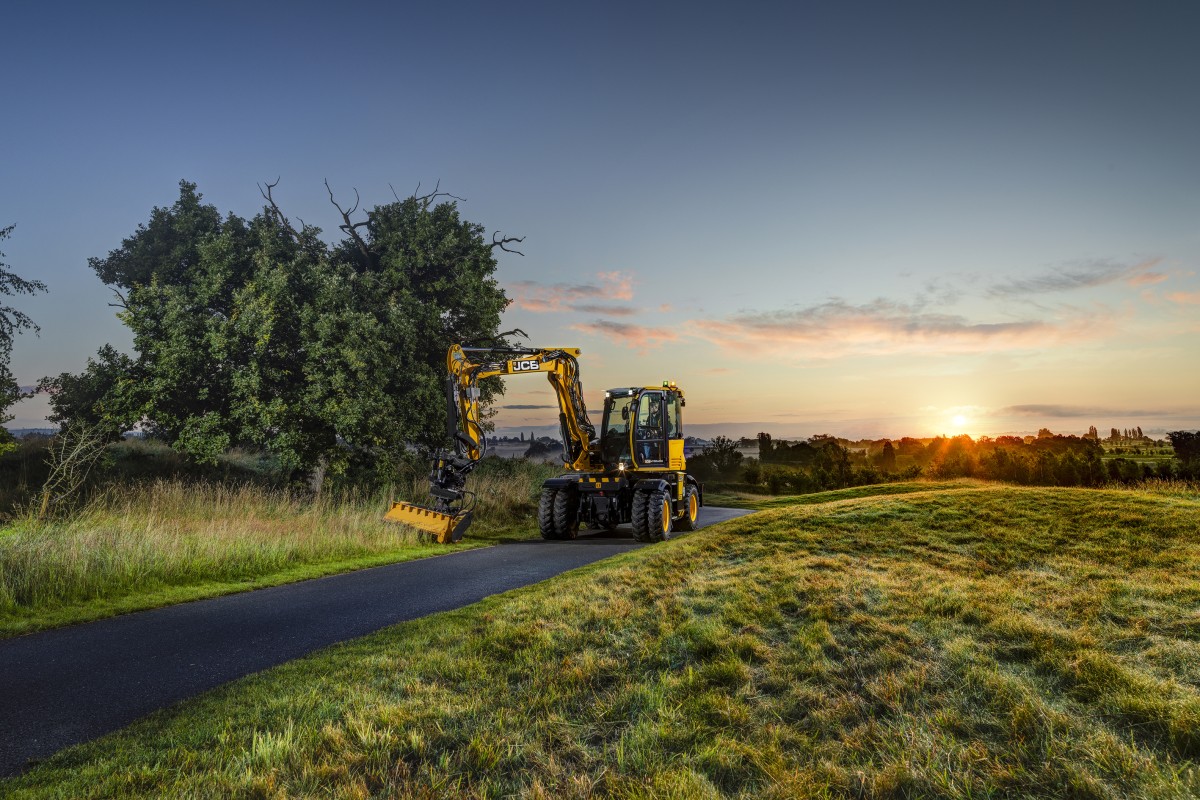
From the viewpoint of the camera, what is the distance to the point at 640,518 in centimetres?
1672

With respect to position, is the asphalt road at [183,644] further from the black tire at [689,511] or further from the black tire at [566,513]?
the black tire at [689,511]

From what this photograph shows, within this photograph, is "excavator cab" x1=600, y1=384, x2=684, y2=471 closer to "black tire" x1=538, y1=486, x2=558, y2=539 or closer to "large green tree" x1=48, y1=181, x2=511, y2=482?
"black tire" x1=538, y1=486, x2=558, y2=539

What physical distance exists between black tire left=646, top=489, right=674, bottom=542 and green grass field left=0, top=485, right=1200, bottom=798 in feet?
23.6

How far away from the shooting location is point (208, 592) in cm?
1045

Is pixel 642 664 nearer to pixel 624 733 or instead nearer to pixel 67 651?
pixel 624 733

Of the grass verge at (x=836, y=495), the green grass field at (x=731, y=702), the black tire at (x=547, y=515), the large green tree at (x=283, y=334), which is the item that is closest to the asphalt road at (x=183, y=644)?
the green grass field at (x=731, y=702)

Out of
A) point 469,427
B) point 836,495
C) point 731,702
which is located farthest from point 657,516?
point 836,495

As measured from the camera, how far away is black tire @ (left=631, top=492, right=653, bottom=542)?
54.8ft

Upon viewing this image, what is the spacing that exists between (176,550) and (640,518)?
9540mm

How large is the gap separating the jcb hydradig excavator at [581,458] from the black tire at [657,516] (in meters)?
0.02

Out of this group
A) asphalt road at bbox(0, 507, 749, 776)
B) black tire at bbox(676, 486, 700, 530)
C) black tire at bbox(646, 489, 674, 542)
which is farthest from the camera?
black tire at bbox(676, 486, 700, 530)

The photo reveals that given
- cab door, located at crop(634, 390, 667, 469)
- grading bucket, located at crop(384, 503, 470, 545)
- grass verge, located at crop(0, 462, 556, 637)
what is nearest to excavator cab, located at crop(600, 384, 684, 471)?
cab door, located at crop(634, 390, 667, 469)

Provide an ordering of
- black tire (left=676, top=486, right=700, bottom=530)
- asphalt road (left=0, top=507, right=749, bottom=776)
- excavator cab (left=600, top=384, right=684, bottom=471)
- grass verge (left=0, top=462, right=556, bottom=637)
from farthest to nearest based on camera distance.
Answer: black tire (left=676, top=486, right=700, bottom=530) → excavator cab (left=600, top=384, right=684, bottom=471) → grass verge (left=0, top=462, right=556, bottom=637) → asphalt road (left=0, top=507, right=749, bottom=776)

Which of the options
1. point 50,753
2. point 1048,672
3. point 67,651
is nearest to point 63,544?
point 67,651
